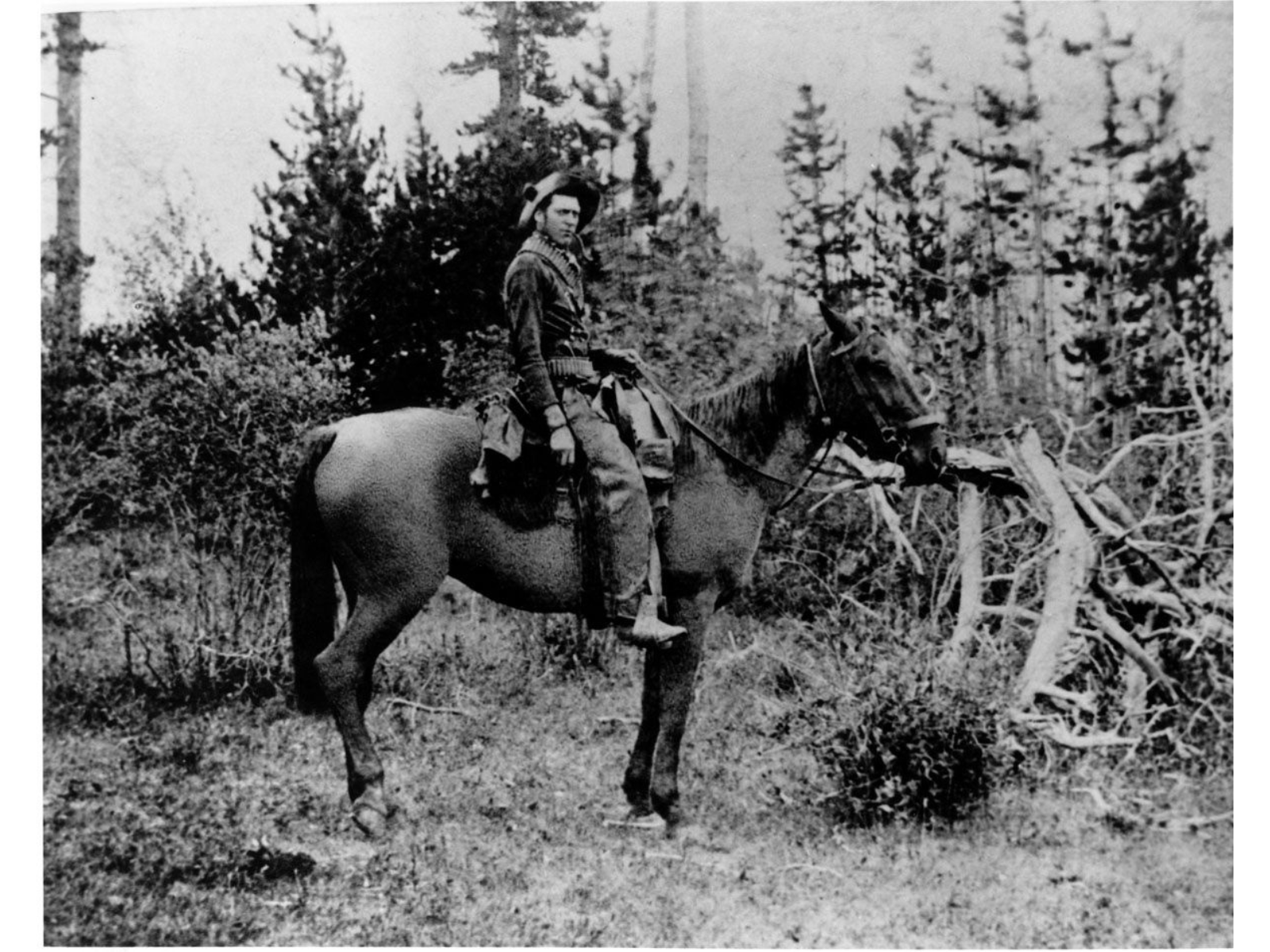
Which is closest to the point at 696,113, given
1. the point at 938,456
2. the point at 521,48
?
the point at 521,48

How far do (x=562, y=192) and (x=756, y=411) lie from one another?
1.44m

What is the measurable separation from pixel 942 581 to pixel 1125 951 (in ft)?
7.42

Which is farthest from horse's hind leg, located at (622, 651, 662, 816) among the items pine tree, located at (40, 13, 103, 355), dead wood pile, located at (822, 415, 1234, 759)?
pine tree, located at (40, 13, 103, 355)

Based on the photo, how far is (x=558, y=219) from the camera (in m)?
4.82

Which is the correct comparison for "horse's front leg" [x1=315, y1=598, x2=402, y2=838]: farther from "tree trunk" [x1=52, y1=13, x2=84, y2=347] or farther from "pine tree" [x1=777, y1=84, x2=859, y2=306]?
"pine tree" [x1=777, y1=84, x2=859, y2=306]

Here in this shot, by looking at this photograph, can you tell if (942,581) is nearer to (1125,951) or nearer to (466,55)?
(1125,951)

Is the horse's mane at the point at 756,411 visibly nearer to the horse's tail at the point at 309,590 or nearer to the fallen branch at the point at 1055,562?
the fallen branch at the point at 1055,562

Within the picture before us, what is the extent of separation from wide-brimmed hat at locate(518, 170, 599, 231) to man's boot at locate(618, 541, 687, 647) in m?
1.73

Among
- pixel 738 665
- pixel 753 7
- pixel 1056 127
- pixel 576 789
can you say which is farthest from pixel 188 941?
pixel 1056 127

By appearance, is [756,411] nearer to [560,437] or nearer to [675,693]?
[560,437]

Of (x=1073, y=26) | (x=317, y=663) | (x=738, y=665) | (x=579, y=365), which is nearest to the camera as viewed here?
(x=317, y=663)

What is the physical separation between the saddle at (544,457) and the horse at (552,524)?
0.08m

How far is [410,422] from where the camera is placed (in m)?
4.63

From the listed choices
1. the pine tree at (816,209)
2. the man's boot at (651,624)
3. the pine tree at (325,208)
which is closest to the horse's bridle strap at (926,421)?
the pine tree at (816,209)
